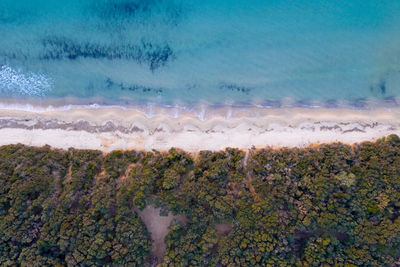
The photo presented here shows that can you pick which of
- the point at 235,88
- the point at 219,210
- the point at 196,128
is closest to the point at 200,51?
the point at 235,88

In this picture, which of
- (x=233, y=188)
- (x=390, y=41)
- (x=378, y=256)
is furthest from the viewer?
(x=390, y=41)

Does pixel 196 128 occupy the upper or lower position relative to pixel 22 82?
lower

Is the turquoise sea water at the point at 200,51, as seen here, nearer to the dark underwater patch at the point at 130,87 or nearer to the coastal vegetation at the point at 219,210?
the dark underwater patch at the point at 130,87

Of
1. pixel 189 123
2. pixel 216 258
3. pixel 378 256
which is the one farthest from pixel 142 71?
pixel 378 256

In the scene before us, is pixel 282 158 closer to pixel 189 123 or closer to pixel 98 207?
pixel 189 123

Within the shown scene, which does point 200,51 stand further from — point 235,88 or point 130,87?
point 130,87

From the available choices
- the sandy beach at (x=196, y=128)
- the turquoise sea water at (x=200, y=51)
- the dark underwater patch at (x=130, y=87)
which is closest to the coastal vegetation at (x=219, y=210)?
the sandy beach at (x=196, y=128)

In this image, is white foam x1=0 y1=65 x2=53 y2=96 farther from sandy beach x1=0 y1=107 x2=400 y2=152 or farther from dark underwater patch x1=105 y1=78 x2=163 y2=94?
dark underwater patch x1=105 y1=78 x2=163 y2=94
